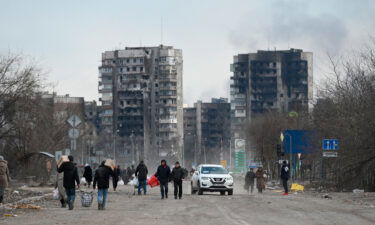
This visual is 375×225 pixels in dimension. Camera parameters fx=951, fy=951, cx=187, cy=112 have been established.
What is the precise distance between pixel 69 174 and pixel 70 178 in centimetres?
14

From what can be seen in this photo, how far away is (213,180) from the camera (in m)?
49.7

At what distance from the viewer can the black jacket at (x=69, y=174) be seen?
3180 centimetres

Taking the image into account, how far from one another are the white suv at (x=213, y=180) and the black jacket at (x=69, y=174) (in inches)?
715

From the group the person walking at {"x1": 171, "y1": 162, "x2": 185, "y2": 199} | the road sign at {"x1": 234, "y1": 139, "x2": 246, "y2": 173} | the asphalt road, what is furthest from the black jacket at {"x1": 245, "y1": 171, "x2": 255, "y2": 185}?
the road sign at {"x1": 234, "y1": 139, "x2": 246, "y2": 173}

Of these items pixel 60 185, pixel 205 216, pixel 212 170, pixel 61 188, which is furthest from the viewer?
pixel 212 170

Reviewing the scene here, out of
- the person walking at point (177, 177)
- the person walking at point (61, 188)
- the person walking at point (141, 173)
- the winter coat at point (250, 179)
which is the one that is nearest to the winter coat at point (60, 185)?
the person walking at point (61, 188)

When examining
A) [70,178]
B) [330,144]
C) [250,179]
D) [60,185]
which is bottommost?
[60,185]

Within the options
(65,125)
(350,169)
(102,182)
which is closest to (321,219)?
(102,182)

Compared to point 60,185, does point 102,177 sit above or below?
above

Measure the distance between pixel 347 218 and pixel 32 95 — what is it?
4289cm

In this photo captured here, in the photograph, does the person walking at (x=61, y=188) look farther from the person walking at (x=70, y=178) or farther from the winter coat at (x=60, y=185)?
the person walking at (x=70, y=178)

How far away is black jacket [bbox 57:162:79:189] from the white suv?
59.6 feet

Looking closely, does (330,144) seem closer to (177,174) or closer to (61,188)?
(177,174)

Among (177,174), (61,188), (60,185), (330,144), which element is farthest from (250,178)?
(60,185)
